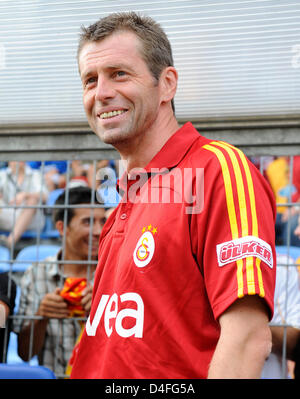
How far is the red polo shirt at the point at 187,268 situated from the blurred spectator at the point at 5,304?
3.83 feet

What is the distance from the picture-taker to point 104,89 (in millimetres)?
1537

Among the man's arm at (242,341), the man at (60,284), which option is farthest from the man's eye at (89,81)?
the man at (60,284)

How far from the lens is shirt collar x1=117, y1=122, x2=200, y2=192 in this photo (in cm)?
144

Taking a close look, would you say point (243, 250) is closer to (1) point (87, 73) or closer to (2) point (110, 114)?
(2) point (110, 114)

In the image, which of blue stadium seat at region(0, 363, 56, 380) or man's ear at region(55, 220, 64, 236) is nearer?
blue stadium seat at region(0, 363, 56, 380)

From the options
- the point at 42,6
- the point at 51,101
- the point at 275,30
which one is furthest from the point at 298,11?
the point at 51,101

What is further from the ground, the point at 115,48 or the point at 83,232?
the point at 115,48

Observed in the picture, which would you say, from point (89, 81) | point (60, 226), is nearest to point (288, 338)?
point (60, 226)

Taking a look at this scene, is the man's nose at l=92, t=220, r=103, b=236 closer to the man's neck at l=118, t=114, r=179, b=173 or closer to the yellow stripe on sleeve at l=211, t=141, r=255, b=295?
the man's neck at l=118, t=114, r=179, b=173

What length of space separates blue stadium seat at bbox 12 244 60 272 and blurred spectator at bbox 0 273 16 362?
68 mm

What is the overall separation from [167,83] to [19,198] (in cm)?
124

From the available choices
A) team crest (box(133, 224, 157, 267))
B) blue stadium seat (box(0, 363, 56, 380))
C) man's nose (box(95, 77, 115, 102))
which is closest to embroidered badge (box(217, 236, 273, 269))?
team crest (box(133, 224, 157, 267))

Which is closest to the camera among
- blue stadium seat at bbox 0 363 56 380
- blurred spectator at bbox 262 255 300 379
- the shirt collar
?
the shirt collar

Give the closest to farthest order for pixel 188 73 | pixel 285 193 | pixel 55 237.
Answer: pixel 188 73
pixel 285 193
pixel 55 237
